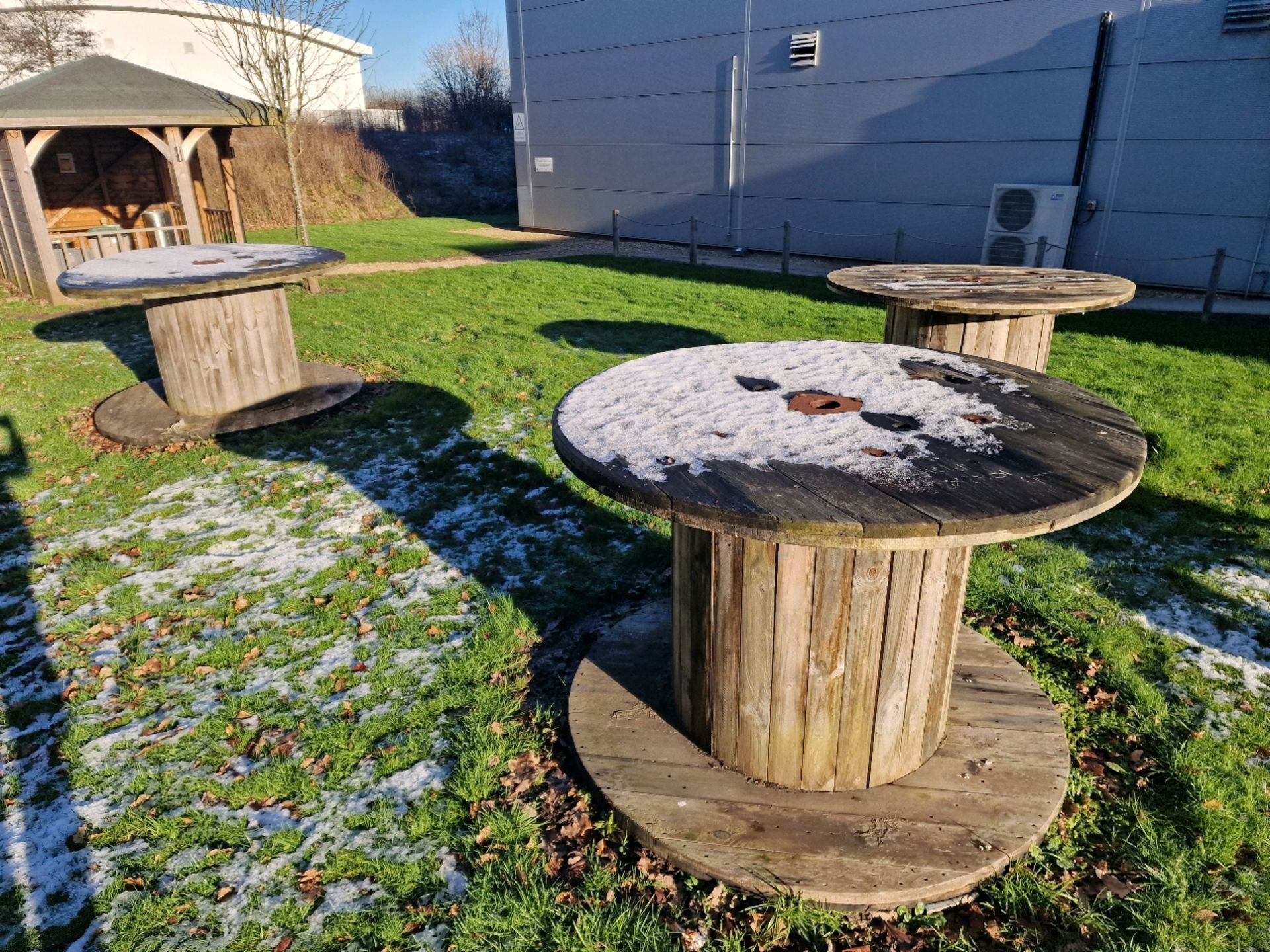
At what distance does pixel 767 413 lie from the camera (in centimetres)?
291

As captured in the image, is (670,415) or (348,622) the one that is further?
(348,622)

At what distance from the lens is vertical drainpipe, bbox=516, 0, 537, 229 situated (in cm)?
2094

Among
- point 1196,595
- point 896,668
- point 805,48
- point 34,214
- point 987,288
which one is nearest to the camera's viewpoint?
point 896,668

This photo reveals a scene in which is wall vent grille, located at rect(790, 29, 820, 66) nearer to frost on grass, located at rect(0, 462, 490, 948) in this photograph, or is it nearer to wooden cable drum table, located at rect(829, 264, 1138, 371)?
wooden cable drum table, located at rect(829, 264, 1138, 371)

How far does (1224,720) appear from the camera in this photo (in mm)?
3195

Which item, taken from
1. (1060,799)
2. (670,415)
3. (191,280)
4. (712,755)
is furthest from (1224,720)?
(191,280)

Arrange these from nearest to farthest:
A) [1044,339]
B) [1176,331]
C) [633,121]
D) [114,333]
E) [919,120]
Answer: [1044,339] < [1176,331] < [114,333] < [919,120] < [633,121]

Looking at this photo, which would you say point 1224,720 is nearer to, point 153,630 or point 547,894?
point 547,894

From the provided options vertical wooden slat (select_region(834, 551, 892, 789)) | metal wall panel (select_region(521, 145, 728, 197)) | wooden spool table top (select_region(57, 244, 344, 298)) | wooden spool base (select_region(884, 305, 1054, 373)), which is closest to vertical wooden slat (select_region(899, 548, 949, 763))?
vertical wooden slat (select_region(834, 551, 892, 789))

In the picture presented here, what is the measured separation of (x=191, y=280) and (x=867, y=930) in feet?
20.3

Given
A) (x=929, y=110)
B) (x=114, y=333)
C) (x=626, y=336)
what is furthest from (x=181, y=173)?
(x=929, y=110)

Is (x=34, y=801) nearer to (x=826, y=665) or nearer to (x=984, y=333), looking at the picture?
(x=826, y=665)

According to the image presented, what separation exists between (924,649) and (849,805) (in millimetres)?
582

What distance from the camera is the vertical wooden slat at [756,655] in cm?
246
